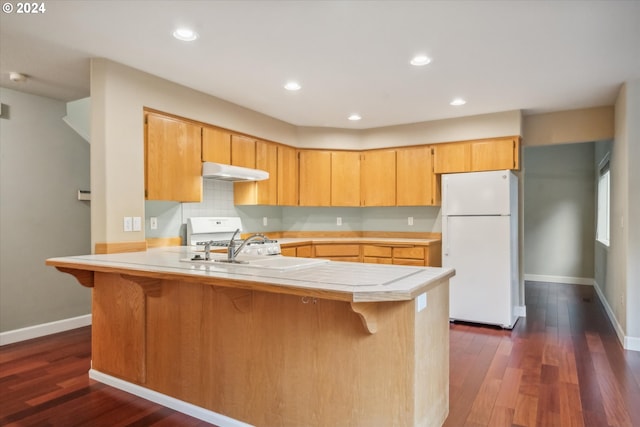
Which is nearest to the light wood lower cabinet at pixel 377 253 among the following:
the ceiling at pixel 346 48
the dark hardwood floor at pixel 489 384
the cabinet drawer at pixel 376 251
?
the cabinet drawer at pixel 376 251

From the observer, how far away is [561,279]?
6734mm

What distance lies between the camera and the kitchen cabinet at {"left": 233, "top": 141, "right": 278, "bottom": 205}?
452 centimetres

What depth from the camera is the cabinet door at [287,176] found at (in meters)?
4.92

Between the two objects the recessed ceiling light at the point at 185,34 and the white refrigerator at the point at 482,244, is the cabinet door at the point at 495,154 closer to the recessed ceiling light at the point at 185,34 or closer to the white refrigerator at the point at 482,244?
the white refrigerator at the point at 482,244

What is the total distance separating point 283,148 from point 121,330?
2.98 meters

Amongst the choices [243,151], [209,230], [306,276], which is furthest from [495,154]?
[306,276]

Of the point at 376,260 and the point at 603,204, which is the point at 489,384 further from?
the point at 603,204

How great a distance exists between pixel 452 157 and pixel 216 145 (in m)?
2.79

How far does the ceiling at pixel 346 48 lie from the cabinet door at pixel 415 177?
0.95 meters

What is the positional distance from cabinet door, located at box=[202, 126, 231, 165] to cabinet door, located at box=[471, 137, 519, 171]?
9.32 feet

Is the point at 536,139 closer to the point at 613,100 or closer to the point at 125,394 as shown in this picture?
the point at 613,100

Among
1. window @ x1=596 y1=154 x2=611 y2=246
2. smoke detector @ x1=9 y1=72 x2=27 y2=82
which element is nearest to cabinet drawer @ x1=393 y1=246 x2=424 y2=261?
window @ x1=596 y1=154 x2=611 y2=246

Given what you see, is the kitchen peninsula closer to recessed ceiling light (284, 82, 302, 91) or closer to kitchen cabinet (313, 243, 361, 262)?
recessed ceiling light (284, 82, 302, 91)

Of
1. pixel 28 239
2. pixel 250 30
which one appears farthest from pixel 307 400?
pixel 28 239
